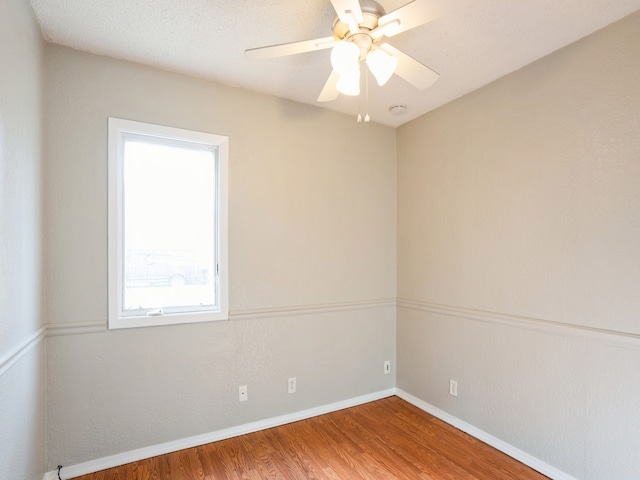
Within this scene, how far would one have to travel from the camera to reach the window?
2160mm

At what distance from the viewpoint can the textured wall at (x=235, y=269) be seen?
2.02 metres

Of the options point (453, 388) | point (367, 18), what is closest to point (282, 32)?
point (367, 18)

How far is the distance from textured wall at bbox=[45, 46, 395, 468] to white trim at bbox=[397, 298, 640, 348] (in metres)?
0.64

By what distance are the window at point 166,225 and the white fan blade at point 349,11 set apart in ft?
4.55

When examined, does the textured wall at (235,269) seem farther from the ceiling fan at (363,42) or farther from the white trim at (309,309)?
the ceiling fan at (363,42)

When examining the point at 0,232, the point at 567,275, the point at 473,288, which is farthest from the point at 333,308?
the point at 0,232

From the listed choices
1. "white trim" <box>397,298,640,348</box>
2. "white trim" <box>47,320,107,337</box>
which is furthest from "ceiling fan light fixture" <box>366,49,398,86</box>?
"white trim" <box>47,320,107,337</box>

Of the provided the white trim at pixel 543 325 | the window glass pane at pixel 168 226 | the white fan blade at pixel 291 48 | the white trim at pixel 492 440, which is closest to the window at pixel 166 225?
the window glass pane at pixel 168 226

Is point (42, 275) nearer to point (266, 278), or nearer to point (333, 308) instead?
point (266, 278)

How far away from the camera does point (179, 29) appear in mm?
1877

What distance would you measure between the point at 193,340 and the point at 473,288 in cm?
211

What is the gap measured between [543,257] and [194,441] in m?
2.65

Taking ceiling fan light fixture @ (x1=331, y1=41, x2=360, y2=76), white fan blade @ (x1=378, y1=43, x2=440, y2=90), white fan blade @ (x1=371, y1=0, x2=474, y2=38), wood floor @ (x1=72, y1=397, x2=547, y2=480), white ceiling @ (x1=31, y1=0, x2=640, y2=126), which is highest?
white ceiling @ (x1=31, y1=0, x2=640, y2=126)

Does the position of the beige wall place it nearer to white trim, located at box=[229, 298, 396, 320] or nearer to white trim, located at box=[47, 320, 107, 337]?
white trim, located at box=[47, 320, 107, 337]
